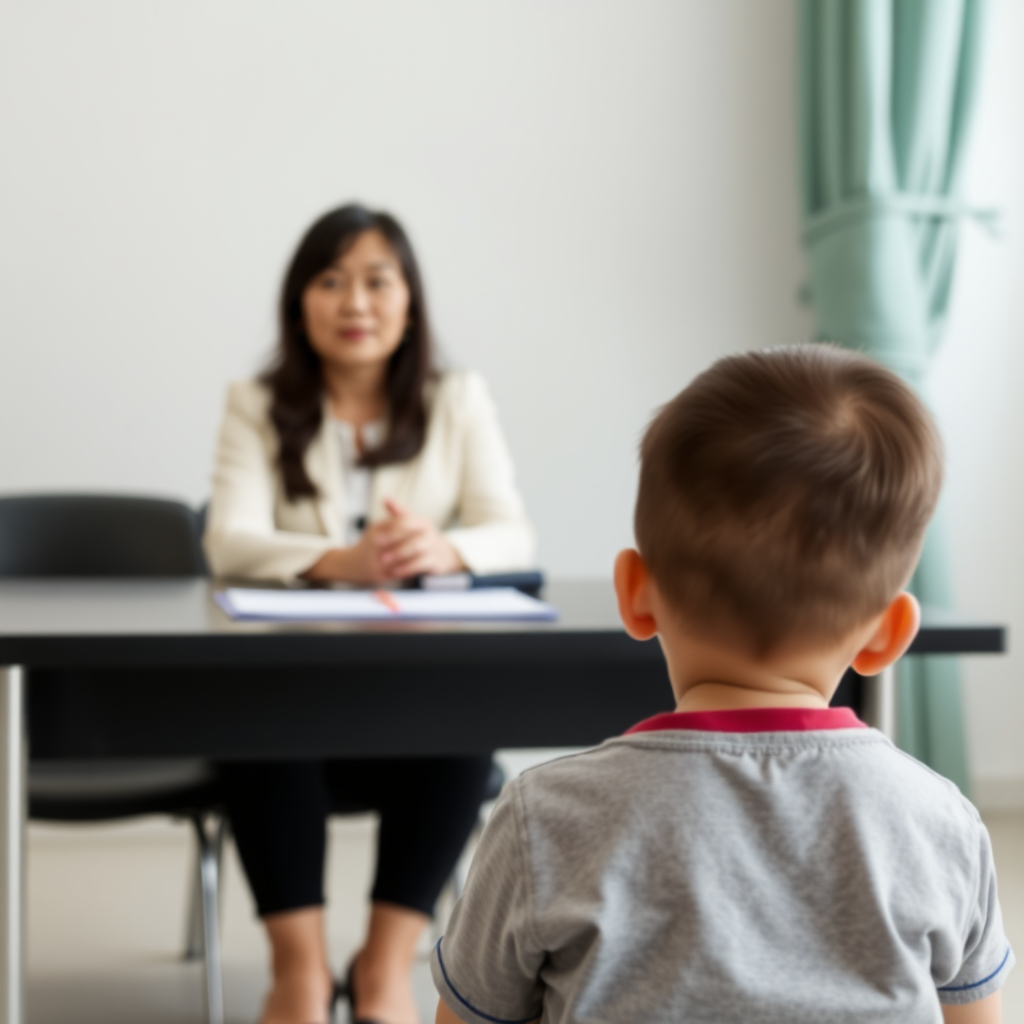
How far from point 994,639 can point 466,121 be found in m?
2.26

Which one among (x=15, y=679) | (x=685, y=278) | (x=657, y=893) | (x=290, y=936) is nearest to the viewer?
(x=657, y=893)

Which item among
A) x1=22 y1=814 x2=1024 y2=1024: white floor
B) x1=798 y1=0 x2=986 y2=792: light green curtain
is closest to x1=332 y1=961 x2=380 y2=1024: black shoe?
x1=22 y1=814 x2=1024 y2=1024: white floor

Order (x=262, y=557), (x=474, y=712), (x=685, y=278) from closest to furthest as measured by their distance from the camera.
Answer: (x=474, y=712) → (x=262, y=557) → (x=685, y=278)

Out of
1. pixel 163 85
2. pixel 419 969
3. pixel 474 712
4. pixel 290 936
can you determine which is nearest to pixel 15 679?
pixel 474 712

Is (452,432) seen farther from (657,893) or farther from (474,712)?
(657,893)

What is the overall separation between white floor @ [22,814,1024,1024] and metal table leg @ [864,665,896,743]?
0.85 meters

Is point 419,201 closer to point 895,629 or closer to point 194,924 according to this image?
point 194,924

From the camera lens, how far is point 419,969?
2.40 metres

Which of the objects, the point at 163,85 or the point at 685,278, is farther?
the point at 685,278

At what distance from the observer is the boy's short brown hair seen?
27.0 inches

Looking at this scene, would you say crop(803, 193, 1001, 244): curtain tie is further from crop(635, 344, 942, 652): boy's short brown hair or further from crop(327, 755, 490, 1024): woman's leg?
crop(635, 344, 942, 652): boy's short brown hair

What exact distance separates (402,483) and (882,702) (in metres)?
1.03

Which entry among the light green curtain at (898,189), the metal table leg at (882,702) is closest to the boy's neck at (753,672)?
the metal table leg at (882,702)

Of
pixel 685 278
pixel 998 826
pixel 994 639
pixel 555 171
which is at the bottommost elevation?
pixel 998 826
